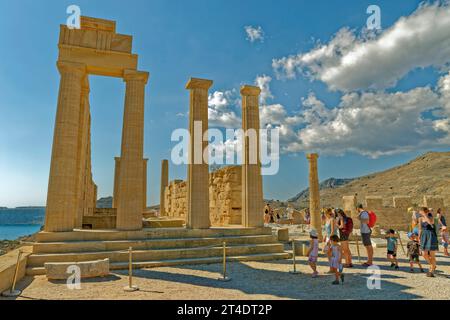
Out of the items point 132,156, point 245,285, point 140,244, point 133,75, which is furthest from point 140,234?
point 133,75

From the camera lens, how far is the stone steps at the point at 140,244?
32.0 ft

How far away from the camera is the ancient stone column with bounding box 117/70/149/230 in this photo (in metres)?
11.6

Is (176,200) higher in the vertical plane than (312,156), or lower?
lower

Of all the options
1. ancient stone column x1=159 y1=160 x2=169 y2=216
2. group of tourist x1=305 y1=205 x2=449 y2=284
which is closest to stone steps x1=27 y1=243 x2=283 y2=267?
group of tourist x1=305 y1=205 x2=449 y2=284

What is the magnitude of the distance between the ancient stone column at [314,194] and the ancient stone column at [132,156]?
33.7ft

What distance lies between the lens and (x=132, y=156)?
39.2 ft

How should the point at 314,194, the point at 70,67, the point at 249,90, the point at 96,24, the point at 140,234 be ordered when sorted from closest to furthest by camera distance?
1. the point at 140,234
2. the point at 70,67
3. the point at 96,24
4. the point at 249,90
5. the point at 314,194

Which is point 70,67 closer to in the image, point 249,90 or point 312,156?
point 249,90

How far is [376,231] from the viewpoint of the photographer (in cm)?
1945

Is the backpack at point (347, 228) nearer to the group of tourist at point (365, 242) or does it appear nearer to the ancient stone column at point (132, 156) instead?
the group of tourist at point (365, 242)

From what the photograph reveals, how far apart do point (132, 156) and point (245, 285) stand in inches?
270

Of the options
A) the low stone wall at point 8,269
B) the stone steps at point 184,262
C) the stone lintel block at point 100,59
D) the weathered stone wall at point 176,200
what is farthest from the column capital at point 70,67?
the weathered stone wall at point 176,200

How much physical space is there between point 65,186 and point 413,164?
235 feet
